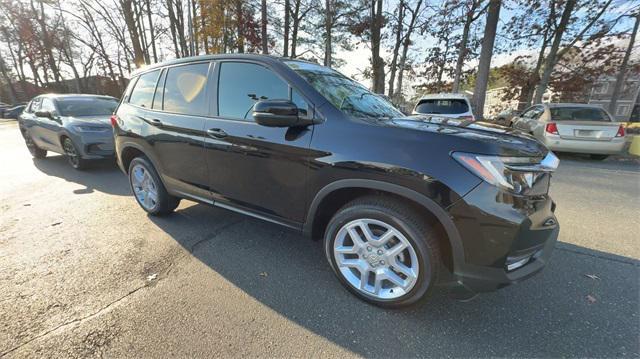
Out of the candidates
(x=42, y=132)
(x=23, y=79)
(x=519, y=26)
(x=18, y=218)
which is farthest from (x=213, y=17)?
(x=23, y=79)

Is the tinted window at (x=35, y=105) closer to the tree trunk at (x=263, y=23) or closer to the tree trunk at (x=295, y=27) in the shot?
the tree trunk at (x=263, y=23)

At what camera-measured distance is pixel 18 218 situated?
368 cm

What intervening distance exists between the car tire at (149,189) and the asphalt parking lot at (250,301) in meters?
0.17

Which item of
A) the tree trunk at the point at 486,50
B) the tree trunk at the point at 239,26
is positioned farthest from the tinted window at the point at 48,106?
the tree trunk at the point at 486,50

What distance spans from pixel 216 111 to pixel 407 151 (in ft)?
6.02

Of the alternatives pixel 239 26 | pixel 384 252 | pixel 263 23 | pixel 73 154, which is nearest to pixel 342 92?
pixel 384 252

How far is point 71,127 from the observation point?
18.8 ft

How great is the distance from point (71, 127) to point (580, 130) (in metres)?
11.4

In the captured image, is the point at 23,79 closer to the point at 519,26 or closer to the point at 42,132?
the point at 42,132

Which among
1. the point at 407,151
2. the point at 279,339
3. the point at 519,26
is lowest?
the point at 279,339

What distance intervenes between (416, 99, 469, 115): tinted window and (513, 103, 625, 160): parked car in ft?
4.40

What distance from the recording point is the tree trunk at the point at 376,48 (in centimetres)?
1725

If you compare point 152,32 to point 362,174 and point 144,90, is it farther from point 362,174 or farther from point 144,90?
point 362,174

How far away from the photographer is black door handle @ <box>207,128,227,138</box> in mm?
→ 2600
